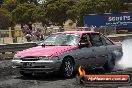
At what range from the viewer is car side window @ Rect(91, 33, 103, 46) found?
13234 millimetres

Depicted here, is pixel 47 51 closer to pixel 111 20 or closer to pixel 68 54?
pixel 68 54

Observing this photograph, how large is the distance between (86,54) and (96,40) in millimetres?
932

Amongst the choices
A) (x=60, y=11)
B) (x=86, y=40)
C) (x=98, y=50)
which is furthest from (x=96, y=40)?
(x=60, y=11)

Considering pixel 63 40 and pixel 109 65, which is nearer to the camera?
pixel 63 40

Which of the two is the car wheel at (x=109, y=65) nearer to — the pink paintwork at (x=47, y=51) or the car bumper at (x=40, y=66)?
the pink paintwork at (x=47, y=51)

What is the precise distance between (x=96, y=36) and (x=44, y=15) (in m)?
60.8

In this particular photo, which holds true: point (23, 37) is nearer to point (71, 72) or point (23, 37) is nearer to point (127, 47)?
point (127, 47)

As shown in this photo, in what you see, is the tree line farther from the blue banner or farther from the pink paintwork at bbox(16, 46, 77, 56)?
the pink paintwork at bbox(16, 46, 77, 56)

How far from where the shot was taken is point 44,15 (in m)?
73.8

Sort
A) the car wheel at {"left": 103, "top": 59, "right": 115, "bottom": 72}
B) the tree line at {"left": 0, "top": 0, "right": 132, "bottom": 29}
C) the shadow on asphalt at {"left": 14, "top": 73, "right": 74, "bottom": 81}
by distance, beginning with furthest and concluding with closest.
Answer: the tree line at {"left": 0, "top": 0, "right": 132, "bottom": 29}, the car wheel at {"left": 103, "top": 59, "right": 115, "bottom": 72}, the shadow on asphalt at {"left": 14, "top": 73, "right": 74, "bottom": 81}

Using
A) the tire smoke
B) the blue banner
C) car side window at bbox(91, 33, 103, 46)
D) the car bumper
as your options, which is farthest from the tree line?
the car bumper

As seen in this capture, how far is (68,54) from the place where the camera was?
12.0 m

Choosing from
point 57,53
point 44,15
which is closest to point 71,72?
point 57,53

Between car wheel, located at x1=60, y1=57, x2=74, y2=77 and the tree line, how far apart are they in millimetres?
55791
